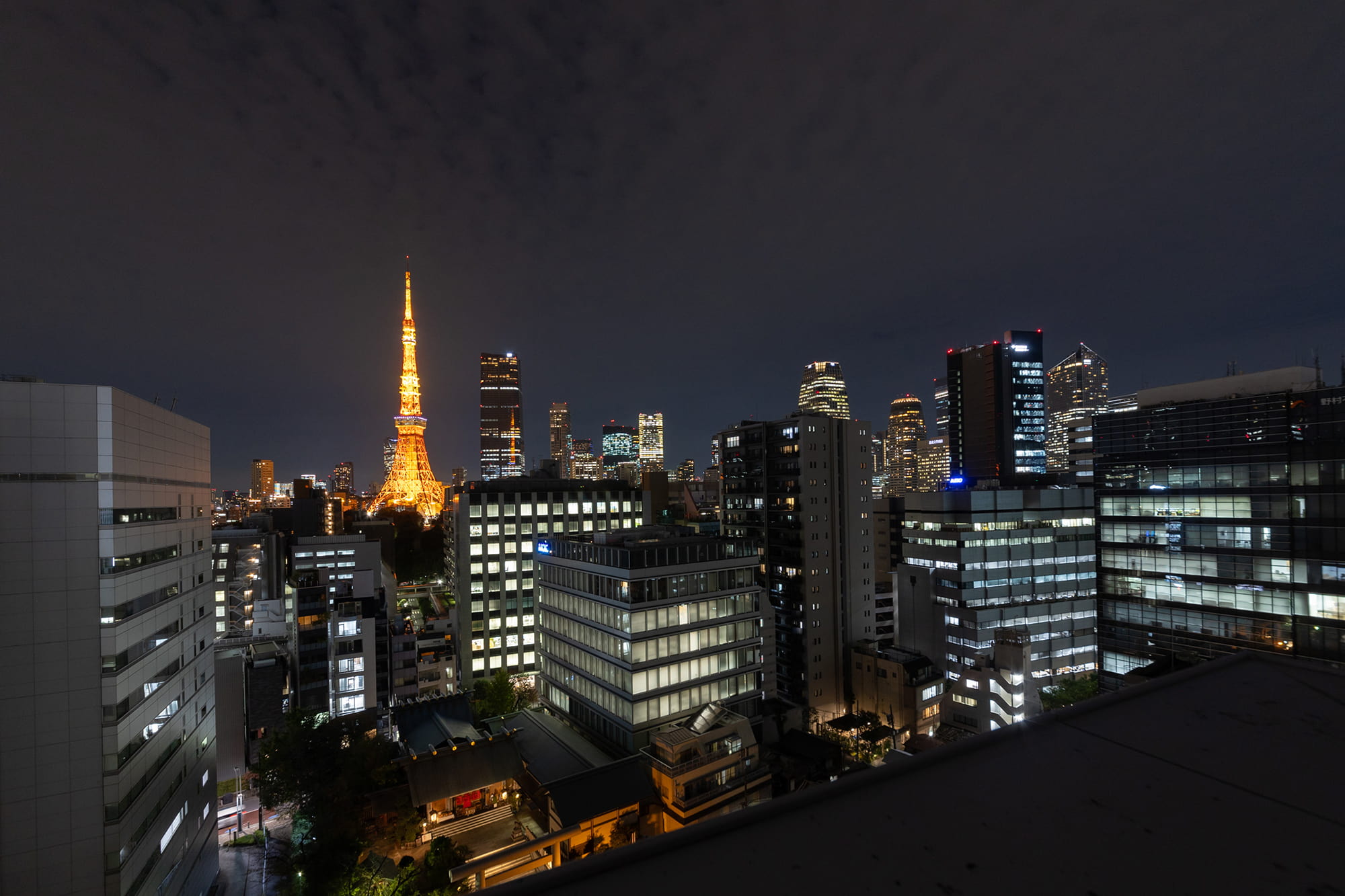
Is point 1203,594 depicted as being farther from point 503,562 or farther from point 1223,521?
point 503,562

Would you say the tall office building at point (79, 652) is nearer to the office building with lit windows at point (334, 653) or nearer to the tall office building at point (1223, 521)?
the office building with lit windows at point (334, 653)

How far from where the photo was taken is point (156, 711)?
22.5 metres

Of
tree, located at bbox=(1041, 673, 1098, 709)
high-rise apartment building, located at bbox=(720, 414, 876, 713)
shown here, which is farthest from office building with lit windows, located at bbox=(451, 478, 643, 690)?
tree, located at bbox=(1041, 673, 1098, 709)

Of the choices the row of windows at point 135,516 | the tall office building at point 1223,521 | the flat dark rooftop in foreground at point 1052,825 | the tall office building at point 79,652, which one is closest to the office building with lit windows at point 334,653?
the tall office building at point 79,652

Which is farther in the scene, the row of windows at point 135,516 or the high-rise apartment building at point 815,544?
the high-rise apartment building at point 815,544

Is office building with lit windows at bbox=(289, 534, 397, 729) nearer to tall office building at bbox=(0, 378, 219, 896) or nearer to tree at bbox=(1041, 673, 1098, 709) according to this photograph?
tall office building at bbox=(0, 378, 219, 896)

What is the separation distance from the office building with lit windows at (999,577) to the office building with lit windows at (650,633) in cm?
2620

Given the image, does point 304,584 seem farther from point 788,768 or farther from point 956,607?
point 956,607

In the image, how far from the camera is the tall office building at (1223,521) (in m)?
29.7

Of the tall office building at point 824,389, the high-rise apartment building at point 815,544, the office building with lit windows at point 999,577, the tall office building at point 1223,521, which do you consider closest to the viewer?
the tall office building at point 1223,521

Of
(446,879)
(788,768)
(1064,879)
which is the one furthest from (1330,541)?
(446,879)

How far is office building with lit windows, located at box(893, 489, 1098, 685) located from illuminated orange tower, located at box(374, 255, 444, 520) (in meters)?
114

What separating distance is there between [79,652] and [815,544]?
160 feet

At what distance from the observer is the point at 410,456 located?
447 feet
